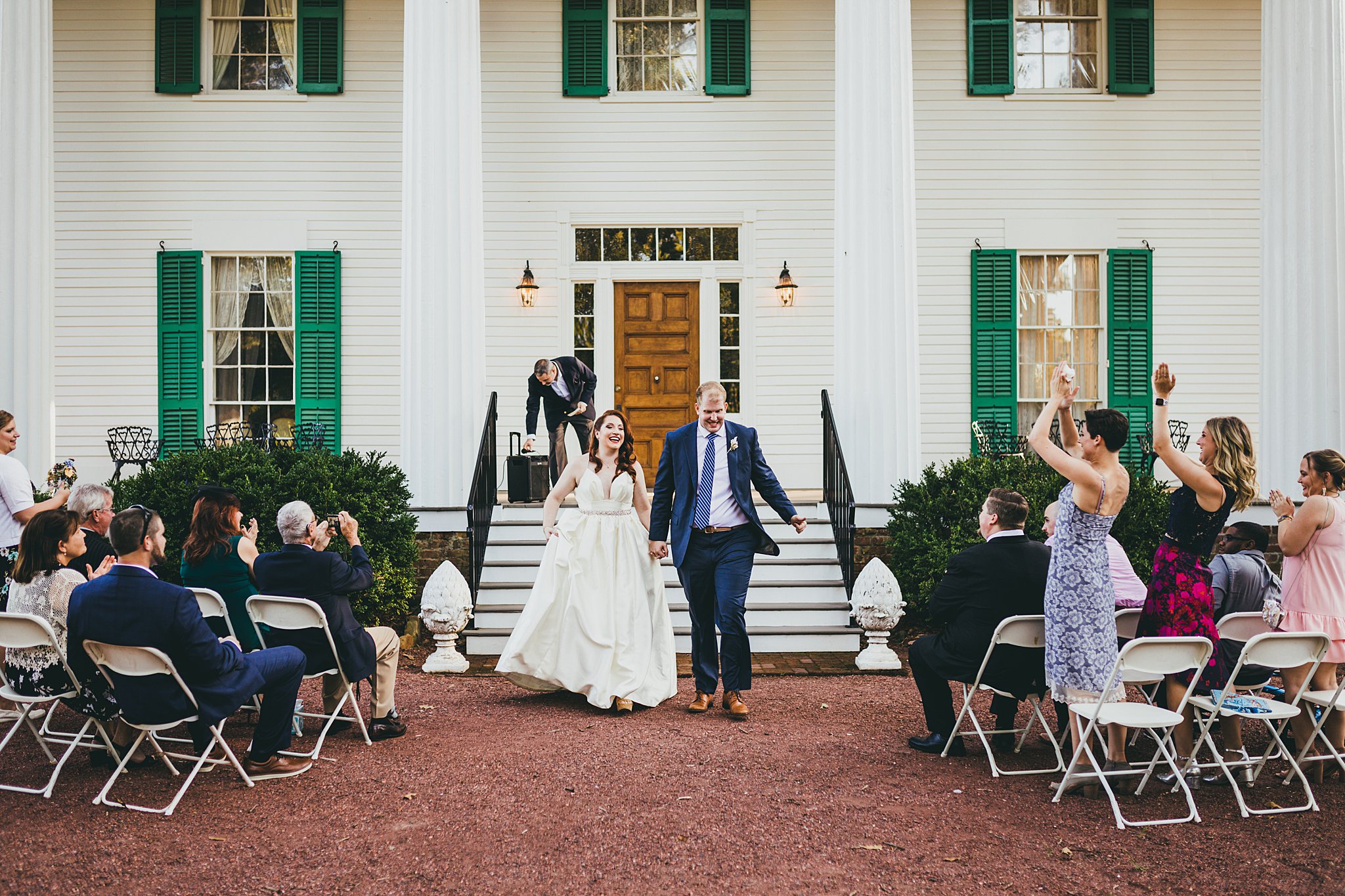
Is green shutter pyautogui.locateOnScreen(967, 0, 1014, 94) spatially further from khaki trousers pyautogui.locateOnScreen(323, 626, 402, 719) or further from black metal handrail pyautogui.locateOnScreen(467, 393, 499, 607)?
khaki trousers pyautogui.locateOnScreen(323, 626, 402, 719)

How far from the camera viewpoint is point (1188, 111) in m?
12.4

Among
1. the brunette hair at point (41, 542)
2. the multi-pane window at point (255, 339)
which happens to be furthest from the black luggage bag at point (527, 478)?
the brunette hair at point (41, 542)

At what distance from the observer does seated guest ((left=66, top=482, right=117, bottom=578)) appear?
580 cm

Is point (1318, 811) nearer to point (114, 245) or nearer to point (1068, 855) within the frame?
point (1068, 855)

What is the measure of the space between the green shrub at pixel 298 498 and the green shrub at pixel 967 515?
397 centimetres

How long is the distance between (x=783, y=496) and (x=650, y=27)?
315 inches

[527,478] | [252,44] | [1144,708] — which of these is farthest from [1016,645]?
[252,44]

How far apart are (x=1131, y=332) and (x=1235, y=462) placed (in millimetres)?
8030

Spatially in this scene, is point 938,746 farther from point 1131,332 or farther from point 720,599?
point 1131,332

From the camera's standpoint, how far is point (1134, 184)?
1238 centimetres

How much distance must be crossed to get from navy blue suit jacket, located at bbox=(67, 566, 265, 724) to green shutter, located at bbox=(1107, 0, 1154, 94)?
11.5m

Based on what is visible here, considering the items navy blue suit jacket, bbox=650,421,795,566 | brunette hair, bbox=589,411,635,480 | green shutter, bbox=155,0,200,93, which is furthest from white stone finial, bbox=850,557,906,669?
green shutter, bbox=155,0,200,93

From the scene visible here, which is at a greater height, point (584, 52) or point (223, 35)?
point (223, 35)

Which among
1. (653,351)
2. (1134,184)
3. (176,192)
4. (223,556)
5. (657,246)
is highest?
(1134,184)
